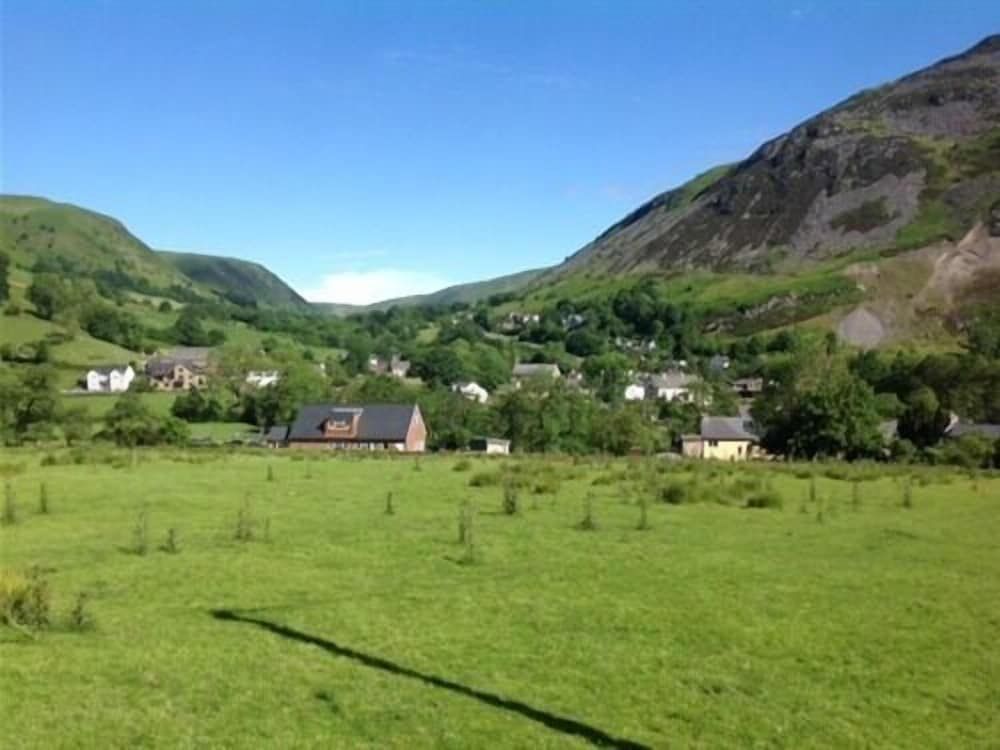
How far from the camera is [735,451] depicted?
3890 inches

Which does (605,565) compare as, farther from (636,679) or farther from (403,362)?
(403,362)

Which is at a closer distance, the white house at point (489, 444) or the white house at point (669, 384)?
the white house at point (489, 444)

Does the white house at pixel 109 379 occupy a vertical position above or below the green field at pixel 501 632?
above

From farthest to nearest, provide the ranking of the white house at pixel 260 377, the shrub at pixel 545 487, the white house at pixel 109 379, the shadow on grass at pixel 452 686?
the white house at pixel 109 379, the white house at pixel 260 377, the shrub at pixel 545 487, the shadow on grass at pixel 452 686

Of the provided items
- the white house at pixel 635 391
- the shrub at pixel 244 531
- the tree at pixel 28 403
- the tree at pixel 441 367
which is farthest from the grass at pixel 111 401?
the shrub at pixel 244 531

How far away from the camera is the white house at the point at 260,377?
11900 centimetres

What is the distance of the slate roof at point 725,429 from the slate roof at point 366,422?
31763 millimetres

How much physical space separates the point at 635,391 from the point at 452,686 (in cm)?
15741

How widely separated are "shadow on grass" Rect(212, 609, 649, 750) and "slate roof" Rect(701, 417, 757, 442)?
89.7 m

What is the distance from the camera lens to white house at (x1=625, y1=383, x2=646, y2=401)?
161 m

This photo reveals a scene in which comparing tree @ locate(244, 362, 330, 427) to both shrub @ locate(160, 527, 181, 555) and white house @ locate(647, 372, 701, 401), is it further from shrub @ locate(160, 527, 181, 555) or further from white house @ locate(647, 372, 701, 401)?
shrub @ locate(160, 527, 181, 555)

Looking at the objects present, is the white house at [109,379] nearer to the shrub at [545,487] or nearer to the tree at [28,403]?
the tree at [28,403]

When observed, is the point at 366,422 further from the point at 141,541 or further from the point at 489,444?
the point at 141,541

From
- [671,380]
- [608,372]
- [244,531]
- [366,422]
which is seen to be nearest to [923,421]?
[366,422]
